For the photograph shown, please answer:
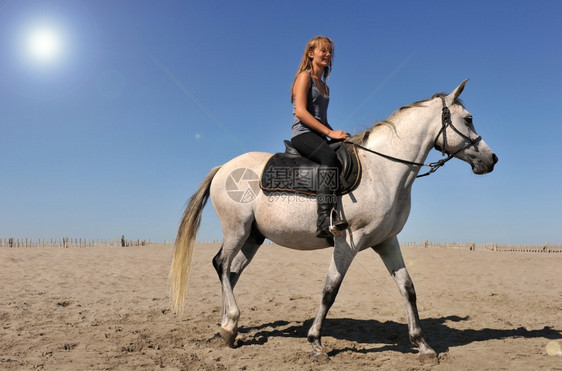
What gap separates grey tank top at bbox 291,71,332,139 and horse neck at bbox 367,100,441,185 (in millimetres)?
801

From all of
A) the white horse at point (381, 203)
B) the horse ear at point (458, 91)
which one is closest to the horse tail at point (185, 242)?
the white horse at point (381, 203)

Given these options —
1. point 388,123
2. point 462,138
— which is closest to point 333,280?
point 388,123

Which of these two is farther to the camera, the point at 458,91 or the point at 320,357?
the point at 458,91

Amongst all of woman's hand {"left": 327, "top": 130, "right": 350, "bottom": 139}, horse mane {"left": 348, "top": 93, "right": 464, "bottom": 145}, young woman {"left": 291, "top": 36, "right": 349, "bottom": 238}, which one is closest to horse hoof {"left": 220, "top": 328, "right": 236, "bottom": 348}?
young woman {"left": 291, "top": 36, "right": 349, "bottom": 238}

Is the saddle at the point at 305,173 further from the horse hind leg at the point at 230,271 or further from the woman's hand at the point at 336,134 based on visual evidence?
the horse hind leg at the point at 230,271

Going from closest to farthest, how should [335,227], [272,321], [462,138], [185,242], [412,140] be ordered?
[335,227]
[462,138]
[412,140]
[185,242]
[272,321]

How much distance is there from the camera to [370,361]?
4379mm

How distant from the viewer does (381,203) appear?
4.39 m

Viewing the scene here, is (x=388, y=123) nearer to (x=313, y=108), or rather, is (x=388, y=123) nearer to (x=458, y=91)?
(x=458, y=91)

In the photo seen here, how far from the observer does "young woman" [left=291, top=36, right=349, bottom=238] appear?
444 cm

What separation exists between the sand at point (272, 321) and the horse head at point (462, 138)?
7.44 ft

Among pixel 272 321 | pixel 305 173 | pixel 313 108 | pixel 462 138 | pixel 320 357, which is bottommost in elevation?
pixel 272 321

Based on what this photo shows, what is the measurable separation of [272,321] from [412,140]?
3943 millimetres

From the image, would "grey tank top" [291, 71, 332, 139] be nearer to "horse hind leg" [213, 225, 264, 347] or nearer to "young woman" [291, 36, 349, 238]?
"young woman" [291, 36, 349, 238]
